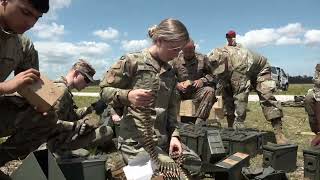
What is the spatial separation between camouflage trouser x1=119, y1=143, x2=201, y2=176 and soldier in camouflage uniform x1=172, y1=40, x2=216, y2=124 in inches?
176

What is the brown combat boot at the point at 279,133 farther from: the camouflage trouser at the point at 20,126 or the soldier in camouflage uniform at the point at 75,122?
the camouflage trouser at the point at 20,126

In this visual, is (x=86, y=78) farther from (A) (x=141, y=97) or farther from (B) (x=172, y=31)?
(A) (x=141, y=97)

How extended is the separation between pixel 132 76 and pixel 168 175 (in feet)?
3.20

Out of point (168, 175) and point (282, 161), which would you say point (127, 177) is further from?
point (282, 161)

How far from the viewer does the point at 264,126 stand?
10.8 metres

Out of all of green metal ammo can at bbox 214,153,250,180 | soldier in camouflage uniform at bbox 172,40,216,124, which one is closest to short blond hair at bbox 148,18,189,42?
green metal ammo can at bbox 214,153,250,180

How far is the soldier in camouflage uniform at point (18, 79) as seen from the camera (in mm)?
3455

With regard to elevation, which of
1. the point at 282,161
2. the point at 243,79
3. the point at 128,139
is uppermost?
the point at 243,79

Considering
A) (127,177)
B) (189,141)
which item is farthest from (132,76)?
(189,141)

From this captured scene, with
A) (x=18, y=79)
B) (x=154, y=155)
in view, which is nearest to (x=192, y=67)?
(x=154, y=155)

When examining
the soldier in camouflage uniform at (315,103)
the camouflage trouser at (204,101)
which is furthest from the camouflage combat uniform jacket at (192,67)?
the soldier in camouflage uniform at (315,103)

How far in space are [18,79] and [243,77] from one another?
625 cm

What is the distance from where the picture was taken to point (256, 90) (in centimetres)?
908

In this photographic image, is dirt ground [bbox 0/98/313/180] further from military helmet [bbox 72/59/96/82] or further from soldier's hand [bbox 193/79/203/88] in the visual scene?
soldier's hand [bbox 193/79/203/88]
